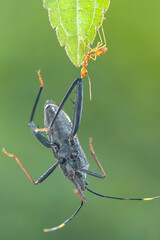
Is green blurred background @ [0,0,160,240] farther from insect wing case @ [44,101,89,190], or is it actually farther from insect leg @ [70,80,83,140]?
insect leg @ [70,80,83,140]

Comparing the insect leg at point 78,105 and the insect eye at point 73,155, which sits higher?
the insect leg at point 78,105

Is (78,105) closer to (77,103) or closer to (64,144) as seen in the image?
(77,103)

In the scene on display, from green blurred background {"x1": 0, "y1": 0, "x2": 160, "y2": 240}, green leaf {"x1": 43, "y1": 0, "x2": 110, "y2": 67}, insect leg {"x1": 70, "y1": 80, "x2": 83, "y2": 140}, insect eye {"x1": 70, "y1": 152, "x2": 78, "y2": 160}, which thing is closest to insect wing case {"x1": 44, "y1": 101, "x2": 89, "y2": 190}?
insect eye {"x1": 70, "y1": 152, "x2": 78, "y2": 160}

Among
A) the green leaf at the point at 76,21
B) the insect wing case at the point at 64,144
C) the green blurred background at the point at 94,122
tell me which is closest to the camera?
the green leaf at the point at 76,21

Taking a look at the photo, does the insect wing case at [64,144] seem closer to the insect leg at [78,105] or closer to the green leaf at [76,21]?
the insect leg at [78,105]

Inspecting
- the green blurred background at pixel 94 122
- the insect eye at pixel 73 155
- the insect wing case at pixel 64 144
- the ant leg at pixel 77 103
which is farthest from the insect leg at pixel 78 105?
the green blurred background at pixel 94 122

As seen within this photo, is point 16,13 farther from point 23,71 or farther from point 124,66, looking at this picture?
point 124,66
